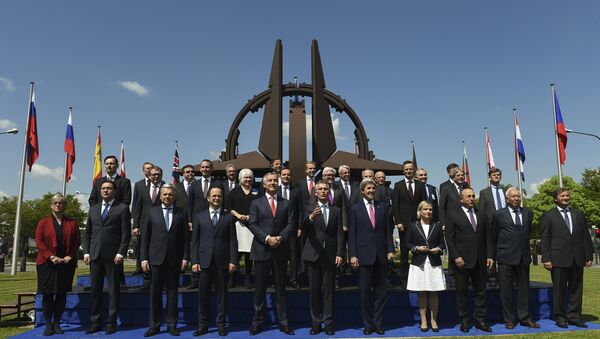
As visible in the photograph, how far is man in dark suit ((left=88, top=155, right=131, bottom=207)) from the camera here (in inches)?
258

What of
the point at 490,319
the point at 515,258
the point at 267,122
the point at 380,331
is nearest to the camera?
the point at 380,331

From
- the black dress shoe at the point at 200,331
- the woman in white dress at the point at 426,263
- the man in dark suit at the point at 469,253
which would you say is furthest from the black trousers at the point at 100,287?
the man in dark suit at the point at 469,253

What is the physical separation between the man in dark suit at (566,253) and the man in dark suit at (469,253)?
103 cm

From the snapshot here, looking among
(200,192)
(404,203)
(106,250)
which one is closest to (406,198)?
(404,203)

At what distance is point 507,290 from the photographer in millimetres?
5969

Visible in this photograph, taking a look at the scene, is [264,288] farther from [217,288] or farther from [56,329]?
[56,329]

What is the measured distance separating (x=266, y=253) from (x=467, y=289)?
9.66 feet

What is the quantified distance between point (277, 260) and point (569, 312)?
4.47 meters

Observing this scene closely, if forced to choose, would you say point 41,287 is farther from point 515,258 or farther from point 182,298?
point 515,258

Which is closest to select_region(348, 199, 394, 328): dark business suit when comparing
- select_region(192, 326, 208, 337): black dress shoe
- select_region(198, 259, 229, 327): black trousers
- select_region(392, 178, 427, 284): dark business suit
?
select_region(392, 178, 427, 284): dark business suit

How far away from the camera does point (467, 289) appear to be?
19.2ft

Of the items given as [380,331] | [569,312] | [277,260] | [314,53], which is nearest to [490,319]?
[569,312]

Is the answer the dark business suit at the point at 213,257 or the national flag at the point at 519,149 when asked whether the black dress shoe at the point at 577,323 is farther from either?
the national flag at the point at 519,149

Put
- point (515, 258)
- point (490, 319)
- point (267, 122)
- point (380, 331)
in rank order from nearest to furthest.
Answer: point (380, 331), point (515, 258), point (490, 319), point (267, 122)
